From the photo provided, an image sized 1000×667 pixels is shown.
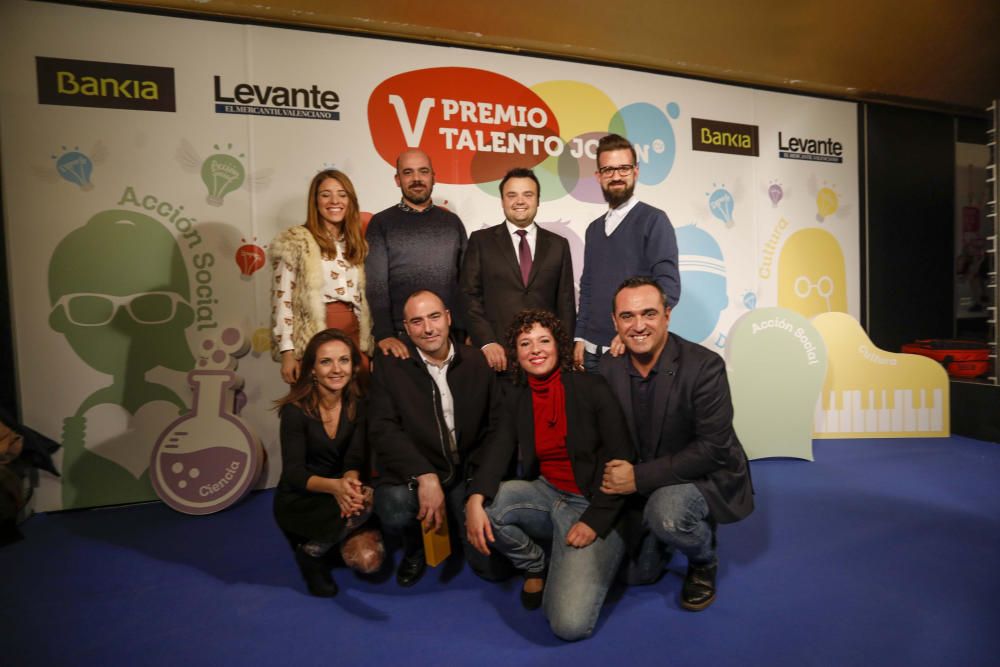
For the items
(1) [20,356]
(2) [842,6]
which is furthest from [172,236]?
(2) [842,6]

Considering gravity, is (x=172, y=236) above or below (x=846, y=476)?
above

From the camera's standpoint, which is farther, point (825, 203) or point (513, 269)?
point (825, 203)

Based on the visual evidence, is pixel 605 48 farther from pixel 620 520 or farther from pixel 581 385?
pixel 620 520

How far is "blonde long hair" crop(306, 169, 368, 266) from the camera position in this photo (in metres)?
2.71

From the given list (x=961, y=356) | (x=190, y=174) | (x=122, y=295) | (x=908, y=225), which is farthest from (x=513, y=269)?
(x=908, y=225)

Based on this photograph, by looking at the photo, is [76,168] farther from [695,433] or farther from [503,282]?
[695,433]

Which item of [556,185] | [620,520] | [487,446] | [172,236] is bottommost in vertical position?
[620,520]

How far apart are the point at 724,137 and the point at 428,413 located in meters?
3.47

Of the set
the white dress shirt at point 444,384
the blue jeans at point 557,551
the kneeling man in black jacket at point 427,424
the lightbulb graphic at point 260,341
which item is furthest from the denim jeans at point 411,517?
the lightbulb graphic at point 260,341

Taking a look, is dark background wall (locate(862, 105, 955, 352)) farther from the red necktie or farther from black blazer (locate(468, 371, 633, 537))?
black blazer (locate(468, 371, 633, 537))

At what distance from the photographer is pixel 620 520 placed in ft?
6.48

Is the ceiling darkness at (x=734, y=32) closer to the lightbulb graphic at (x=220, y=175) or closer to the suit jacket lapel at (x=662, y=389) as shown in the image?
the lightbulb graphic at (x=220, y=175)

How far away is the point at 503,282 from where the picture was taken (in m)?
2.67

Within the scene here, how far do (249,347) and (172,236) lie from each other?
77 cm
